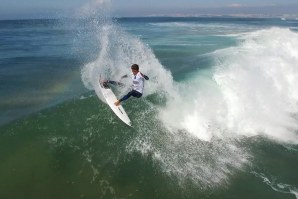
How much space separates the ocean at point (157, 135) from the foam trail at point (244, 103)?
57 mm

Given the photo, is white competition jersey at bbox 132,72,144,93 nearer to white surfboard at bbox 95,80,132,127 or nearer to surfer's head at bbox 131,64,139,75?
surfer's head at bbox 131,64,139,75

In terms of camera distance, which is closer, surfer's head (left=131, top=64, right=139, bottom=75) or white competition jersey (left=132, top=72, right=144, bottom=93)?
surfer's head (left=131, top=64, right=139, bottom=75)

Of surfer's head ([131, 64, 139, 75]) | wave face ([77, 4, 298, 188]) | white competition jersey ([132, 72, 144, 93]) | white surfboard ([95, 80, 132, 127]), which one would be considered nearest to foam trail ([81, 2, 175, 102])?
wave face ([77, 4, 298, 188])

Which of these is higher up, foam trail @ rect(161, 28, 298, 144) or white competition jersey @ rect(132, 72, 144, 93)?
white competition jersey @ rect(132, 72, 144, 93)

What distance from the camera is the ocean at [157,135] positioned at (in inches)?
405

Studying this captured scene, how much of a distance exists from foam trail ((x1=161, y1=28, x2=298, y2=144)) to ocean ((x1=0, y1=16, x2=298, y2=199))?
6 centimetres

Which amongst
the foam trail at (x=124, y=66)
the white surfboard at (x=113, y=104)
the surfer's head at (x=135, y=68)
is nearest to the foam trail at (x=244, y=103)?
the foam trail at (x=124, y=66)

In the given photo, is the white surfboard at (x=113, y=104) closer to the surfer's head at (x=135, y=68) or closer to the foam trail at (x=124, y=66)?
the foam trail at (x=124, y=66)

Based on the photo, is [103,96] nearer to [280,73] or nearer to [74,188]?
[74,188]

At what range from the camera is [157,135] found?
1283 centimetres

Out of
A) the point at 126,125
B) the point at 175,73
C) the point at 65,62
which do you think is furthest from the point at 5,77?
the point at 126,125

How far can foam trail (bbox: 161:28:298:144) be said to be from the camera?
14094 mm

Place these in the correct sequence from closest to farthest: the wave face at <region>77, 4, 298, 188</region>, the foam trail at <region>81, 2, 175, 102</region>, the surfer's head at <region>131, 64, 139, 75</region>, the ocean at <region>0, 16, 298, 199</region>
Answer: the ocean at <region>0, 16, 298, 199</region> → the wave face at <region>77, 4, 298, 188</region> → the surfer's head at <region>131, 64, 139, 75</region> → the foam trail at <region>81, 2, 175, 102</region>

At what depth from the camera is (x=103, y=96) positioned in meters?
15.1
